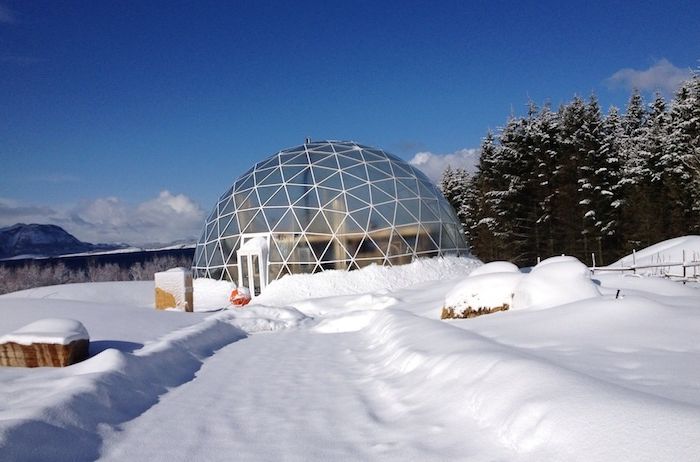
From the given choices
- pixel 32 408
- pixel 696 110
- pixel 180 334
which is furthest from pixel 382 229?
pixel 696 110

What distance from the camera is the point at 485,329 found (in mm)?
7996

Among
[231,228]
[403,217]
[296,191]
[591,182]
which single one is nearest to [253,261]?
[231,228]

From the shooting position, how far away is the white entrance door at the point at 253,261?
21.1m

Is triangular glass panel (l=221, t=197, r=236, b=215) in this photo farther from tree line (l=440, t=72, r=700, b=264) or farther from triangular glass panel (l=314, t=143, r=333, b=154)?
tree line (l=440, t=72, r=700, b=264)

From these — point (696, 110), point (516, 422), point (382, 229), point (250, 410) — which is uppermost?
point (696, 110)

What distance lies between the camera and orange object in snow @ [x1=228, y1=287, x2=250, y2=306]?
762 inches

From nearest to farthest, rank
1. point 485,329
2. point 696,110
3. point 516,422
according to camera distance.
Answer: point 516,422, point 485,329, point 696,110

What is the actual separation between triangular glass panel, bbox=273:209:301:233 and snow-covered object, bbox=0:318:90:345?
1400 cm

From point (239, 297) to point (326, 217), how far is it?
199 inches

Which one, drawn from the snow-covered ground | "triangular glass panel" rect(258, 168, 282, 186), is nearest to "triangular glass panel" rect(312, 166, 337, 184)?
"triangular glass panel" rect(258, 168, 282, 186)

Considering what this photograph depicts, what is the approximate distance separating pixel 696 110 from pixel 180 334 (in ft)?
104

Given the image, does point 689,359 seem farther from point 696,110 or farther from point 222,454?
point 696,110

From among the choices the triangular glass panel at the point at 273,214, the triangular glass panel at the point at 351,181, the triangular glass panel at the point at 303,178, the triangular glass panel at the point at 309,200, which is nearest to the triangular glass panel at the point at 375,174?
the triangular glass panel at the point at 351,181

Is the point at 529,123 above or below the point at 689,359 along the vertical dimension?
above
